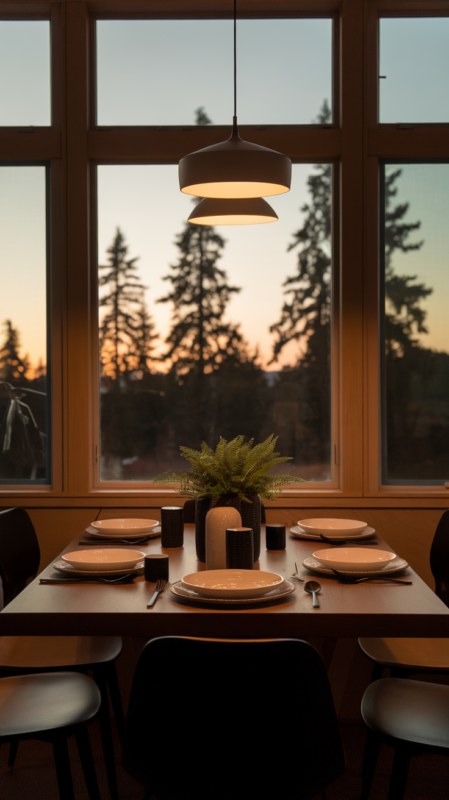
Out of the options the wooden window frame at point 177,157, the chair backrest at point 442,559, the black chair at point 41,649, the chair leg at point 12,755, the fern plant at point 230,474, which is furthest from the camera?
the wooden window frame at point 177,157

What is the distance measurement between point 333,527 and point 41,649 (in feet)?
3.56

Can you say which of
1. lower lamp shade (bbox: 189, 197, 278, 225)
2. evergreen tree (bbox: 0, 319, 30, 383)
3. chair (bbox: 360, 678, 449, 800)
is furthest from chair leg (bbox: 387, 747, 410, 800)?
evergreen tree (bbox: 0, 319, 30, 383)

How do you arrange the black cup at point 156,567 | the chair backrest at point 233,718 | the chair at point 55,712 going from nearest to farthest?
the chair backrest at point 233,718 → the chair at point 55,712 → the black cup at point 156,567

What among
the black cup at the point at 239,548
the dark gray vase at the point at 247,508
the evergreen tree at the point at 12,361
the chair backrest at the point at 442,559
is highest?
the evergreen tree at the point at 12,361

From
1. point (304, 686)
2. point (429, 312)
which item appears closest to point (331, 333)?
point (429, 312)

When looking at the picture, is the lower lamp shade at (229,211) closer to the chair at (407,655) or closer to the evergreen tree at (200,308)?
the evergreen tree at (200,308)

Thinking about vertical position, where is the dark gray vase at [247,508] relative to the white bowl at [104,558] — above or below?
above

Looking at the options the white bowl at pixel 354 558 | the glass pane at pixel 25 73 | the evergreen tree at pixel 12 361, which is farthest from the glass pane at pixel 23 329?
the white bowl at pixel 354 558

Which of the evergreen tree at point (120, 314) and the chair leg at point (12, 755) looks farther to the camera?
the evergreen tree at point (120, 314)

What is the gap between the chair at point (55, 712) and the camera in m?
1.72

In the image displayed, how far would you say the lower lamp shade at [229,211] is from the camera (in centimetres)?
244

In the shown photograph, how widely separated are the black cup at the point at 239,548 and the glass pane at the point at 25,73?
94.5 inches

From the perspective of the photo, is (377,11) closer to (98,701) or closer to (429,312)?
(429,312)

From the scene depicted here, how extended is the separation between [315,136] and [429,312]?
99 centimetres
